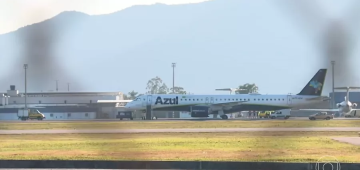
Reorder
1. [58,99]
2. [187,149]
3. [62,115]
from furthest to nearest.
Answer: [58,99], [62,115], [187,149]

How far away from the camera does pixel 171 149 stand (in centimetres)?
2522

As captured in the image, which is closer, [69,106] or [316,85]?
[316,85]

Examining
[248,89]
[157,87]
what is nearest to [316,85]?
[157,87]

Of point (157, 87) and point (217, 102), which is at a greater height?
point (157, 87)

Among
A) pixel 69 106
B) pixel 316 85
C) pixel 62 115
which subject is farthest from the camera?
pixel 69 106

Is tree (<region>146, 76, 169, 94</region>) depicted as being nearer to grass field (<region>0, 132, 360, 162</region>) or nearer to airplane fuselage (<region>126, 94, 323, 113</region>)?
airplane fuselage (<region>126, 94, 323, 113</region>)

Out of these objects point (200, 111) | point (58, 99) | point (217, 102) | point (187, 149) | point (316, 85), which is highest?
point (316, 85)

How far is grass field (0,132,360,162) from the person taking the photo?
72.2 feet

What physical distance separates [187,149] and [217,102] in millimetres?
53675

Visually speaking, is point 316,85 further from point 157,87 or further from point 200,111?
Answer: point 157,87

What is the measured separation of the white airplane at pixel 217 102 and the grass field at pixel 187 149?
44620 mm

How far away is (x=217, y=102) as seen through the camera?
78.6 meters

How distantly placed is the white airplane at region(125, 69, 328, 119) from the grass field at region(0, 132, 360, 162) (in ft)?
146

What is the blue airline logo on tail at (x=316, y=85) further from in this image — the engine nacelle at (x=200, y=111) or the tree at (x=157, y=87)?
the tree at (x=157, y=87)
